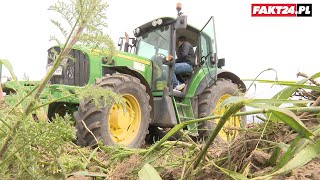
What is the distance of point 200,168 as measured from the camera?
1.39 m

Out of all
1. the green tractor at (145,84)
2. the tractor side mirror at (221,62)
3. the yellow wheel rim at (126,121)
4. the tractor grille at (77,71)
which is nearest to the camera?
the green tractor at (145,84)

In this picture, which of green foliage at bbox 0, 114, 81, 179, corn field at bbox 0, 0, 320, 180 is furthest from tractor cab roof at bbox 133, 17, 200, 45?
green foliage at bbox 0, 114, 81, 179

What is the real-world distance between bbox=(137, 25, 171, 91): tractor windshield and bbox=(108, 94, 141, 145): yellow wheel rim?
0.87 metres

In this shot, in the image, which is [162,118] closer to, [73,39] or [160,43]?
[160,43]

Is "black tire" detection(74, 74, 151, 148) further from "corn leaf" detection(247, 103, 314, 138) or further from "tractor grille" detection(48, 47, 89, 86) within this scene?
"corn leaf" detection(247, 103, 314, 138)

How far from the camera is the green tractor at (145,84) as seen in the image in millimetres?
4320

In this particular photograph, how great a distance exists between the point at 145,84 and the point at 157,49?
3.12ft

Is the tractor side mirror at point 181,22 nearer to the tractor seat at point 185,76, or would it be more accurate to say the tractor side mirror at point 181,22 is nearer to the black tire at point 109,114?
the tractor seat at point 185,76

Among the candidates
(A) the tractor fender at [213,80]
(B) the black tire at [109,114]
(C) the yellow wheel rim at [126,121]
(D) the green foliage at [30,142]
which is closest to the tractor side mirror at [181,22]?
(A) the tractor fender at [213,80]

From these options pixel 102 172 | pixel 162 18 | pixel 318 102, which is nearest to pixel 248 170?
pixel 318 102

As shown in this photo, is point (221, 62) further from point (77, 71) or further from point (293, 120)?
point (293, 120)

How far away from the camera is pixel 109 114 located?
14.4 feet

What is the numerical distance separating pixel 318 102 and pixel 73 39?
92 centimetres

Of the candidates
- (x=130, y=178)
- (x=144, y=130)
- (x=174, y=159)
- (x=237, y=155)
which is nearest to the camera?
(x=237, y=155)
